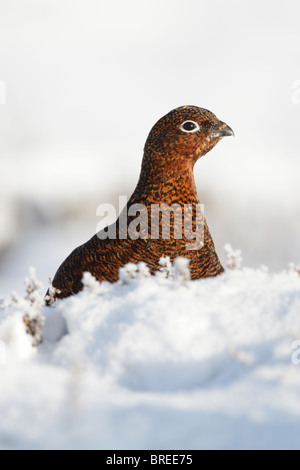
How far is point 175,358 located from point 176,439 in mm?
417

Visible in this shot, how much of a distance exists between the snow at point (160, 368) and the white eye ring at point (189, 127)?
1.96 m

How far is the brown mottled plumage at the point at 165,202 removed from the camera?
4.45 m

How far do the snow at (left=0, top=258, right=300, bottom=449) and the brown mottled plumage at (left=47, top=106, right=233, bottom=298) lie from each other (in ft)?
4.18

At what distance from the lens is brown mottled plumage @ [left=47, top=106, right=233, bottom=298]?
4.45 metres

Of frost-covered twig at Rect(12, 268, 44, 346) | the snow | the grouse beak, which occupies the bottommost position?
the snow

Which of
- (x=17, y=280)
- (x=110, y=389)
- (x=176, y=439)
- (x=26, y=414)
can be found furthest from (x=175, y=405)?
(x=17, y=280)

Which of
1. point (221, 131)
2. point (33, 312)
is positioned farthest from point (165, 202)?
point (33, 312)

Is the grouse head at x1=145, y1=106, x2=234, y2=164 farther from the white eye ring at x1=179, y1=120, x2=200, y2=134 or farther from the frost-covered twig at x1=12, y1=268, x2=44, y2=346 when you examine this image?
the frost-covered twig at x1=12, y1=268, x2=44, y2=346

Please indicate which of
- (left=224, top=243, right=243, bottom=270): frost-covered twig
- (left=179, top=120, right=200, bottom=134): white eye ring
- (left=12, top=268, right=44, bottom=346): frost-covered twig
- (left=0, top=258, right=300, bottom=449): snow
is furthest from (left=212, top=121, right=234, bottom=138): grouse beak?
(left=12, top=268, right=44, bottom=346): frost-covered twig

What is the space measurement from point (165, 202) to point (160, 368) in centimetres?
219

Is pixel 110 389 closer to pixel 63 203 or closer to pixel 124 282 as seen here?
pixel 124 282

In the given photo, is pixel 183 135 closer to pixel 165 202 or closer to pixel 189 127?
pixel 189 127

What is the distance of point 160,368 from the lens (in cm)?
260
